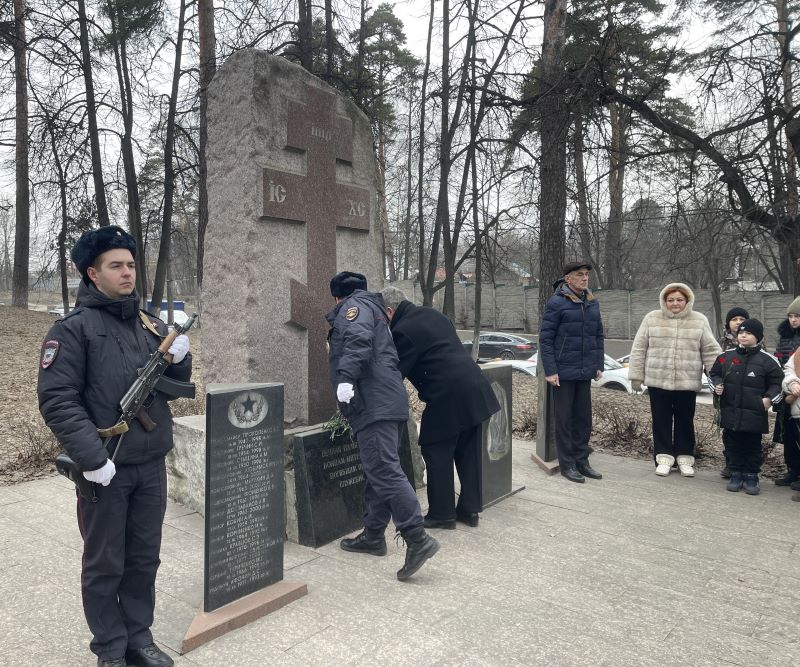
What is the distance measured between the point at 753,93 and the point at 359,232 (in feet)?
17.0

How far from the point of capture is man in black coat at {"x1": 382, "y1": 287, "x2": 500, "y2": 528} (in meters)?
4.38

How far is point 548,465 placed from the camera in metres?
6.14

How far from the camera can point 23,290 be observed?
19844 mm

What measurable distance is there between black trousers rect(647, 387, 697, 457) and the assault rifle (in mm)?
4460

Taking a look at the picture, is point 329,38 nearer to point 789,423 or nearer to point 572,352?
point 572,352

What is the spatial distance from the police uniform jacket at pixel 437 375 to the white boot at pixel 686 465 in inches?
103

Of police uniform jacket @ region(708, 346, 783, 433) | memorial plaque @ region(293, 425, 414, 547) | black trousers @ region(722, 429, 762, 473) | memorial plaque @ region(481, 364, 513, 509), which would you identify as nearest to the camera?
memorial plaque @ region(293, 425, 414, 547)

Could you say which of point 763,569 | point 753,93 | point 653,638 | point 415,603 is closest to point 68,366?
point 415,603

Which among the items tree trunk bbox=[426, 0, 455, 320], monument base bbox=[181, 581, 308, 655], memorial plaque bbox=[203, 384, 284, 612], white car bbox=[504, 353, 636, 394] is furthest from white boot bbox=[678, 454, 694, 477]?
white car bbox=[504, 353, 636, 394]

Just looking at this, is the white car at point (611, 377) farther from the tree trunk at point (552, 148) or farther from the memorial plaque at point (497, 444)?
the memorial plaque at point (497, 444)

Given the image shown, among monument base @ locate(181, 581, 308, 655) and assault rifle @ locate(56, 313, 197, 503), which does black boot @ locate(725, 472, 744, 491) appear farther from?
assault rifle @ locate(56, 313, 197, 503)

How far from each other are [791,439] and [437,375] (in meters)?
3.26

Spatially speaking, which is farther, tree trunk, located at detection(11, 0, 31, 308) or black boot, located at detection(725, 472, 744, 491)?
tree trunk, located at detection(11, 0, 31, 308)

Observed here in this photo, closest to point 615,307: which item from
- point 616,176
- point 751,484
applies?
point 616,176
